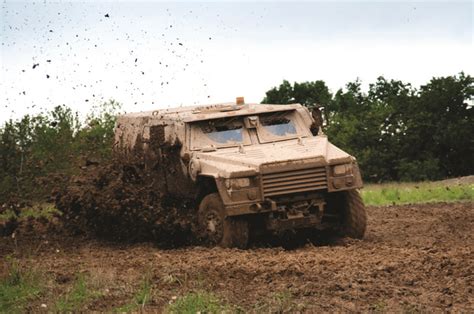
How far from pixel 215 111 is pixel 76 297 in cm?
607

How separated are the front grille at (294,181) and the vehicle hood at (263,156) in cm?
13

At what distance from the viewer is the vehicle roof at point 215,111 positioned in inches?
598

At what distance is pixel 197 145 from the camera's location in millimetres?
14977

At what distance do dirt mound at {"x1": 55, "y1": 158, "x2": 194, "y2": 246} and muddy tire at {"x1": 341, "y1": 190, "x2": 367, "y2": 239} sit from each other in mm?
2056

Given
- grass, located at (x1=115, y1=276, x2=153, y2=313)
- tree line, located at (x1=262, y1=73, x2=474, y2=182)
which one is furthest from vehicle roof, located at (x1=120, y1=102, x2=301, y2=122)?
tree line, located at (x1=262, y1=73, x2=474, y2=182)

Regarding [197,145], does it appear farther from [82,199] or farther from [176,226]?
[82,199]

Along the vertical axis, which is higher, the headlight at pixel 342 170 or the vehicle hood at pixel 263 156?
the vehicle hood at pixel 263 156

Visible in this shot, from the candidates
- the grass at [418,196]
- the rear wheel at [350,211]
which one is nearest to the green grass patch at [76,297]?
the rear wheel at [350,211]

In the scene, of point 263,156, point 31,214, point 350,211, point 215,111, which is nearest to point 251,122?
point 215,111

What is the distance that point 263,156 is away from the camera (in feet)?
46.5

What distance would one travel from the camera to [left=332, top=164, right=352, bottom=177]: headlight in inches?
551

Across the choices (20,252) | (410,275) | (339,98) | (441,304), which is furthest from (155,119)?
(339,98)

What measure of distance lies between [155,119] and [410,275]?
6815mm

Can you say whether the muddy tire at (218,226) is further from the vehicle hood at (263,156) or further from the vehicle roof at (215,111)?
the vehicle roof at (215,111)
